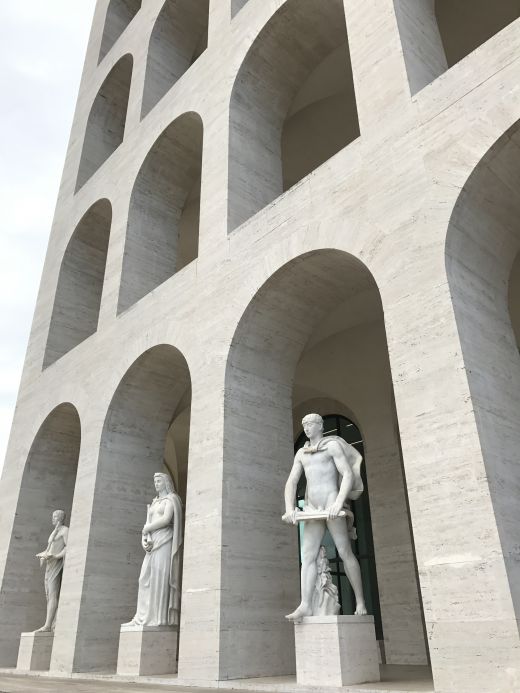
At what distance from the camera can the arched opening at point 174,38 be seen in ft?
50.0

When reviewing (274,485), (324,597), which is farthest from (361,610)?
(274,485)

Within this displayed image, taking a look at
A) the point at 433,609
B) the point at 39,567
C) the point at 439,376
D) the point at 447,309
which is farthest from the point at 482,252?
the point at 39,567

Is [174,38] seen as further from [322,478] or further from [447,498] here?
[447,498]

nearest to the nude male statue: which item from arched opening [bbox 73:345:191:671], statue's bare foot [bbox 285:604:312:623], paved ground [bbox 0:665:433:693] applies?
statue's bare foot [bbox 285:604:312:623]

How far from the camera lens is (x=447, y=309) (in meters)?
5.85

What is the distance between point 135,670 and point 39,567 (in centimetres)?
523

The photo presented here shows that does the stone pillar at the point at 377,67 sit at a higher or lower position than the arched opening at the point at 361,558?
higher

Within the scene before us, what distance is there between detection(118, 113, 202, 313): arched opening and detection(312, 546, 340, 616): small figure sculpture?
7.22 metres

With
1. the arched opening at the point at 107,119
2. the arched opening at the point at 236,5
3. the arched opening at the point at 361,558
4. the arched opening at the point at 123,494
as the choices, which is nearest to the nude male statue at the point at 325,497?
the arched opening at the point at 123,494

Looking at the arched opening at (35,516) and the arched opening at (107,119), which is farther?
the arched opening at (107,119)

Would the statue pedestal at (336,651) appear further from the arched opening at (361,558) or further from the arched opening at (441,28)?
the arched opening at (361,558)

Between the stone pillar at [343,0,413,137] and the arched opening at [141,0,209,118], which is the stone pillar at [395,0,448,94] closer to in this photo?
the stone pillar at [343,0,413,137]

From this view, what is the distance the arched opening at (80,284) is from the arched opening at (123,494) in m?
4.38

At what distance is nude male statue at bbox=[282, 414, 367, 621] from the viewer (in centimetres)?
661
